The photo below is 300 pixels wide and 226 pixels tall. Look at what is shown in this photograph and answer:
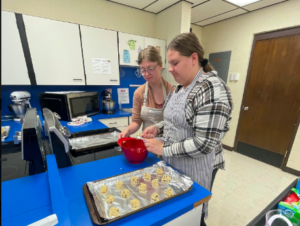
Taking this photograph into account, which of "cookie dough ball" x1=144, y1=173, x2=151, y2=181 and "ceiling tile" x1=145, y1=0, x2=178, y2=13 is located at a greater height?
"ceiling tile" x1=145, y1=0, x2=178, y2=13

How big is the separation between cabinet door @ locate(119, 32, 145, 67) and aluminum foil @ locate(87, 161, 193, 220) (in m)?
1.87

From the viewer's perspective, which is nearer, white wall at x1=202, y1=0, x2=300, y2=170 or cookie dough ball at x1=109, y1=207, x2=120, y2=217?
cookie dough ball at x1=109, y1=207, x2=120, y2=217

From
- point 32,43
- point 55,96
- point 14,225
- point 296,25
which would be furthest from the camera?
point 296,25

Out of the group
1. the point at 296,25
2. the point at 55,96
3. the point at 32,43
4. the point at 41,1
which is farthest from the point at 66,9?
the point at 296,25

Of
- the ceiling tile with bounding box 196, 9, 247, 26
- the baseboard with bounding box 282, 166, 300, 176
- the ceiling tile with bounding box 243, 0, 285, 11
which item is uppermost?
the ceiling tile with bounding box 243, 0, 285, 11

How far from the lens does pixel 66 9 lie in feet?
6.64

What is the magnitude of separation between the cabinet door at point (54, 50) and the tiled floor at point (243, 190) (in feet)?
7.43

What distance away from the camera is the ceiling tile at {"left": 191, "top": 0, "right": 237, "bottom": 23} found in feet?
7.16

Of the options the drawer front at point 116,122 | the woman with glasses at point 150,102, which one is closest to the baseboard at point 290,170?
the woman with glasses at point 150,102

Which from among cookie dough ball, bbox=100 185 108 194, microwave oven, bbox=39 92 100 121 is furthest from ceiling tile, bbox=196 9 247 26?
cookie dough ball, bbox=100 185 108 194

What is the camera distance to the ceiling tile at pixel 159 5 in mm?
2217

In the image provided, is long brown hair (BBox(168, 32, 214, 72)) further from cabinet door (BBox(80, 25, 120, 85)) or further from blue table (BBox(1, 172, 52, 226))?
cabinet door (BBox(80, 25, 120, 85))

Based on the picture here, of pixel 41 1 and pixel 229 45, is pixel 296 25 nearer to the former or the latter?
pixel 229 45

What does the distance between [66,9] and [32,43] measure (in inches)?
27.7
